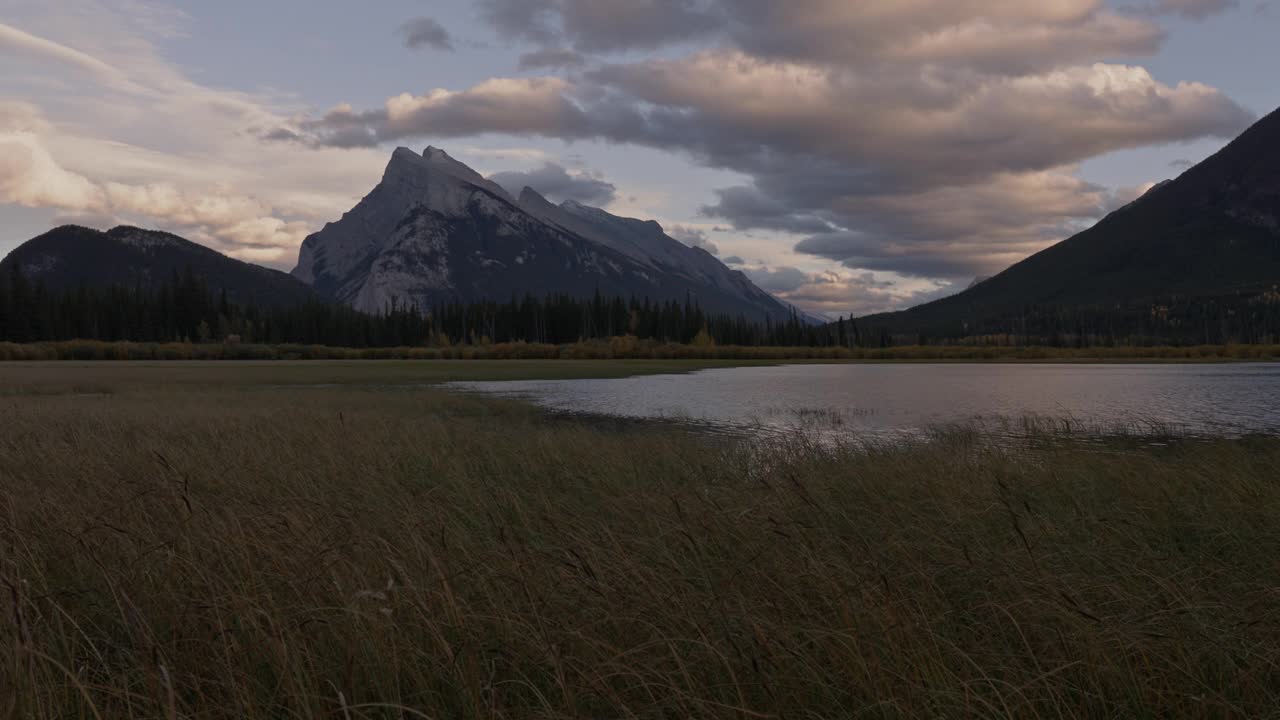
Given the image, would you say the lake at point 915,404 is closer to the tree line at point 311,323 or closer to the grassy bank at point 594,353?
the grassy bank at point 594,353

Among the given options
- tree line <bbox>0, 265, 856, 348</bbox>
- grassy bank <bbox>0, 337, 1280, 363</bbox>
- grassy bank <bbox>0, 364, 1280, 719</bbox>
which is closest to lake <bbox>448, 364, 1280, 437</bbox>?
grassy bank <bbox>0, 364, 1280, 719</bbox>

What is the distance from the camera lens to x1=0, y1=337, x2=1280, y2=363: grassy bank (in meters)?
93.8

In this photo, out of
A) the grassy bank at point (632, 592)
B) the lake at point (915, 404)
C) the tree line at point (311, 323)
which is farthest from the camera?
the tree line at point (311, 323)

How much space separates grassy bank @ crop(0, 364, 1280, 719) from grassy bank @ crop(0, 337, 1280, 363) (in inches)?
3841

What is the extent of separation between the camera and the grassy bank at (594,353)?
3691 inches

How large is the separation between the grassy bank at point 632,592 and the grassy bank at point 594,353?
9756 cm

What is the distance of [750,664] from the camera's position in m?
4.22

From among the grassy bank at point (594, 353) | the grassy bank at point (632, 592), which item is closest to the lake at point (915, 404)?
the grassy bank at point (632, 592)

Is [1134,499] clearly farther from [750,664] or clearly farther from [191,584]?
[191,584]

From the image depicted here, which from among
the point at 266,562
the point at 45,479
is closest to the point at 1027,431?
the point at 266,562

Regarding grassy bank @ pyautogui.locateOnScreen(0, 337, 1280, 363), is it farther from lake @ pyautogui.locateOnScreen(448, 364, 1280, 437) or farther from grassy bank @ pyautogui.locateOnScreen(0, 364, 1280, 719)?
grassy bank @ pyautogui.locateOnScreen(0, 364, 1280, 719)

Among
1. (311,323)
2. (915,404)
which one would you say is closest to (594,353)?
(915,404)

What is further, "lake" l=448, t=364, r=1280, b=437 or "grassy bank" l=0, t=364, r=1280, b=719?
"lake" l=448, t=364, r=1280, b=437

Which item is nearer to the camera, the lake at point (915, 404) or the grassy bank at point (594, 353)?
the lake at point (915, 404)
